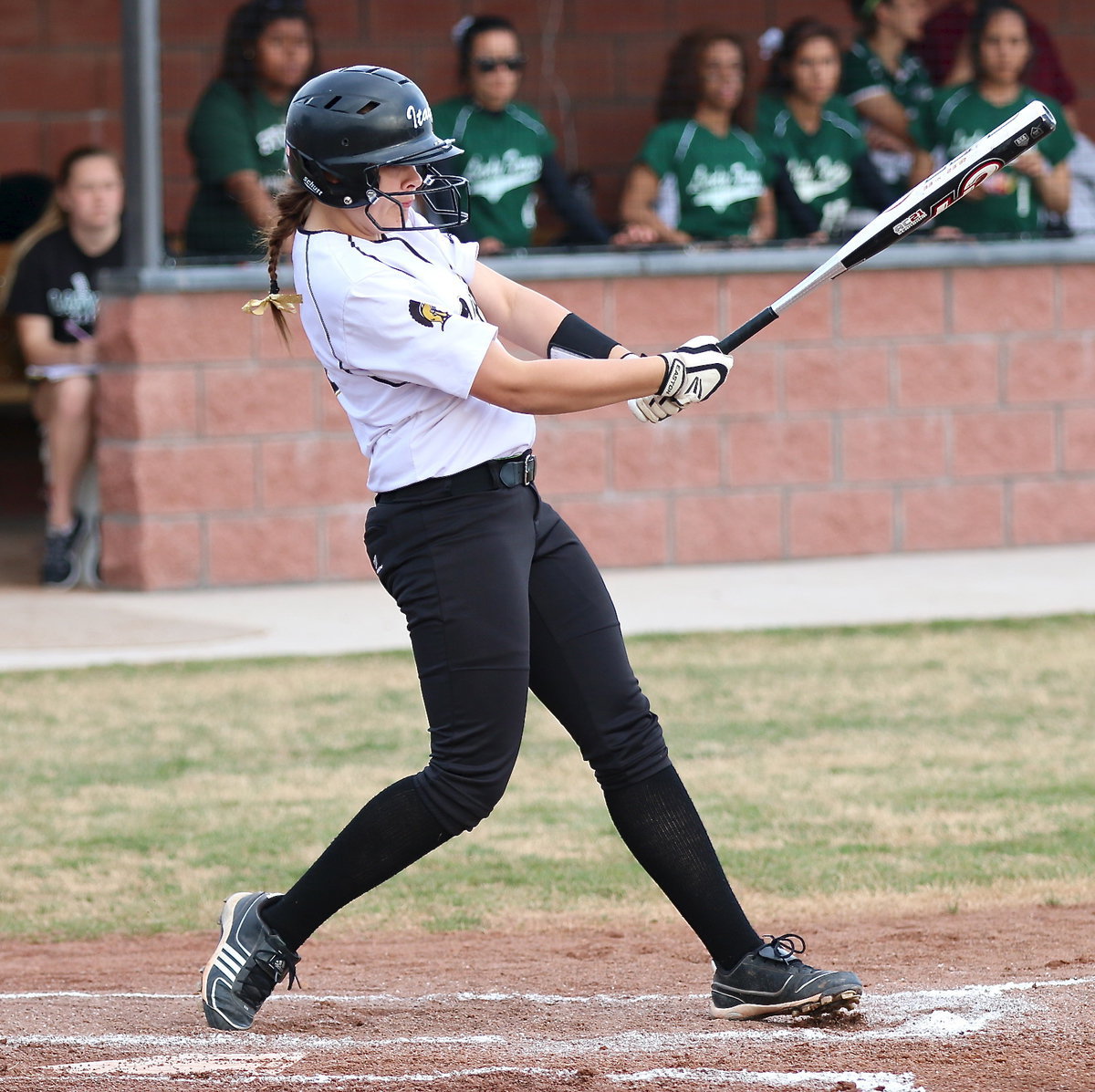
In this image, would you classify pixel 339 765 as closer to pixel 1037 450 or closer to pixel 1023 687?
pixel 1023 687

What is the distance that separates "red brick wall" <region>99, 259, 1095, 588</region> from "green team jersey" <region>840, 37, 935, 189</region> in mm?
646

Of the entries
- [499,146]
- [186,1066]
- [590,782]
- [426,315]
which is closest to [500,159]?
[499,146]

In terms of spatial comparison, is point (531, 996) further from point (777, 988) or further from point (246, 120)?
point (246, 120)

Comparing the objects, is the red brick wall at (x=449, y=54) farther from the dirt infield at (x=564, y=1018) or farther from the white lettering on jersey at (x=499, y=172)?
the dirt infield at (x=564, y=1018)

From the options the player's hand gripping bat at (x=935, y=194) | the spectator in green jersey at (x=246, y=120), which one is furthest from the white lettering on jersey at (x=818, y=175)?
the player's hand gripping bat at (x=935, y=194)

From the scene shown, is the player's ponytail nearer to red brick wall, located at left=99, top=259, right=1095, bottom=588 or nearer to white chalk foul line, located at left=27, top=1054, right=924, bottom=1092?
white chalk foul line, located at left=27, top=1054, right=924, bottom=1092

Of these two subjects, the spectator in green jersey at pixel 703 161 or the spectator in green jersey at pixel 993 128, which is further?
the spectator in green jersey at pixel 993 128

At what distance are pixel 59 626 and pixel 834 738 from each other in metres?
3.53

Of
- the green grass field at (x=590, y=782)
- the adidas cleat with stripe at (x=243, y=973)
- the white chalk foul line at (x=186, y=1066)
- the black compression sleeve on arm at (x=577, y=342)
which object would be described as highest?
the black compression sleeve on arm at (x=577, y=342)

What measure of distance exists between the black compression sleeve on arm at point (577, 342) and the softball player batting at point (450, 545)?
0.10 metres

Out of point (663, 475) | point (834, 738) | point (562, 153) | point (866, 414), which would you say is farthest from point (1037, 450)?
point (834, 738)

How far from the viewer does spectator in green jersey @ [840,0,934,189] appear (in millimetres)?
9789

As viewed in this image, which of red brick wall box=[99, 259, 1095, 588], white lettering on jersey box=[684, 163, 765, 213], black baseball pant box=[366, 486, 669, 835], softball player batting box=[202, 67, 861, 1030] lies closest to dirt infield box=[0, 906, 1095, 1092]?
softball player batting box=[202, 67, 861, 1030]

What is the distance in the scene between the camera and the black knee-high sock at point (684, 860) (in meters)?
3.66
